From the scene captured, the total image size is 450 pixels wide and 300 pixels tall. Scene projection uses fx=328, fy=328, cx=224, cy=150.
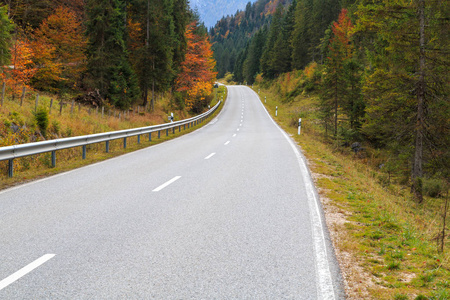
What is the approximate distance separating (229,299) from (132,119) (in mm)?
23475

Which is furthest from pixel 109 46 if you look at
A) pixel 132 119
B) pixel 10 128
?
pixel 10 128

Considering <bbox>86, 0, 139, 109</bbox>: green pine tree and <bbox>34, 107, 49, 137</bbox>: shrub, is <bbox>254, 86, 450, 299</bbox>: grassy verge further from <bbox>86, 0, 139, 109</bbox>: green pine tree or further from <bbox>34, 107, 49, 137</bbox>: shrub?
<bbox>86, 0, 139, 109</bbox>: green pine tree

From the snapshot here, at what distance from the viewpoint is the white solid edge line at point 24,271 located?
330cm

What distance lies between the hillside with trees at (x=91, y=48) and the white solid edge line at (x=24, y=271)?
16.9m

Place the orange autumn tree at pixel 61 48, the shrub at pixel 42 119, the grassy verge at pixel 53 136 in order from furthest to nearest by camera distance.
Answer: the orange autumn tree at pixel 61 48, the shrub at pixel 42 119, the grassy verge at pixel 53 136

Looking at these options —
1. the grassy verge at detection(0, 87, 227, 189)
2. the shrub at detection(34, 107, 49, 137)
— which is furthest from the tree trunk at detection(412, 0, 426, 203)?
the shrub at detection(34, 107, 49, 137)

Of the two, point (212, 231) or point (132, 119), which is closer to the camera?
point (212, 231)

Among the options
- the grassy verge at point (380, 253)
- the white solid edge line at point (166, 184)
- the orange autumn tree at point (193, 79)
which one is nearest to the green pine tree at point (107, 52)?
the orange autumn tree at point (193, 79)

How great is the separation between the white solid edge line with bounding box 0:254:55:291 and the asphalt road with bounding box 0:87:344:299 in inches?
0.8

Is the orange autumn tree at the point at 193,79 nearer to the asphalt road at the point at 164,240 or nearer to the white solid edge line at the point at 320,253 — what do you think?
the asphalt road at the point at 164,240

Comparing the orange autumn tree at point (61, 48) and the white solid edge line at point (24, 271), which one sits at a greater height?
the orange autumn tree at point (61, 48)

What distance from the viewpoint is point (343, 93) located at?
29.6 metres

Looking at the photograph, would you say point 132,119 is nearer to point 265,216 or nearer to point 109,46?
point 109,46

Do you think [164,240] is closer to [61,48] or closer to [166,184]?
[166,184]
